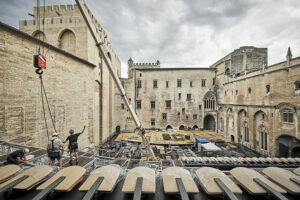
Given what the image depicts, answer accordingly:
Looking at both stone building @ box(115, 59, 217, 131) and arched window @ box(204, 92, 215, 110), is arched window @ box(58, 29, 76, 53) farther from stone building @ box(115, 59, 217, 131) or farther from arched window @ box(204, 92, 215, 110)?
arched window @ box(204, 92, 215, 110)

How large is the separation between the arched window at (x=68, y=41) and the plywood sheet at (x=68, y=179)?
1471 centimetres

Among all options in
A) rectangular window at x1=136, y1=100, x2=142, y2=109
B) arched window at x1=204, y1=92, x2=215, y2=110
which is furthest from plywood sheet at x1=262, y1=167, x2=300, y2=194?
arched window at x1=204, y1=92, x2=215, y2=110

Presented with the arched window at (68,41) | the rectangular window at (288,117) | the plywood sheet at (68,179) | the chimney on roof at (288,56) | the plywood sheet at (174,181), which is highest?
the arched window at (68,41)

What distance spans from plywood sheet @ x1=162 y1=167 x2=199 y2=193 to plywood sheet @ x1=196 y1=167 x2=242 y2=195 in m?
0.17

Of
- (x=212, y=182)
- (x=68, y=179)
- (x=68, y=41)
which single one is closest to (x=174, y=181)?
(x=212, y=182)

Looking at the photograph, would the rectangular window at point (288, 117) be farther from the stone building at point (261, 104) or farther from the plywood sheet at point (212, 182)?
the plywood sheet at point (212, 182)

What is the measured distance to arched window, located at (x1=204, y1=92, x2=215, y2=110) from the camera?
832 inches

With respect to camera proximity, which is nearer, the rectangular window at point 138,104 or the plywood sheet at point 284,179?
the plywood sheet at point 284,179

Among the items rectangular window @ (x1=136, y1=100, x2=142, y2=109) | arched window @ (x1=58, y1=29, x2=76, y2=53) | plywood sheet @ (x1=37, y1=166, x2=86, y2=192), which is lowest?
plywood sheet @ (x1=37, y1=166, x2=86, y2=192)

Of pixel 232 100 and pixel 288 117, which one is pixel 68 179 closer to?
pixel 288 117

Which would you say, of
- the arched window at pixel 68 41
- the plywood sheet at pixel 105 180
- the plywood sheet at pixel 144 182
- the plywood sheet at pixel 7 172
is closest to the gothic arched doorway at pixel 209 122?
the plywood sheet at pixel 144 182

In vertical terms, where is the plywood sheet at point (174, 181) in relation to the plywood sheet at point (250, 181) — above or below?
above

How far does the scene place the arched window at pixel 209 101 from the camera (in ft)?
69.3

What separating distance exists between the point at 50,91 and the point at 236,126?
21533 millimetres
